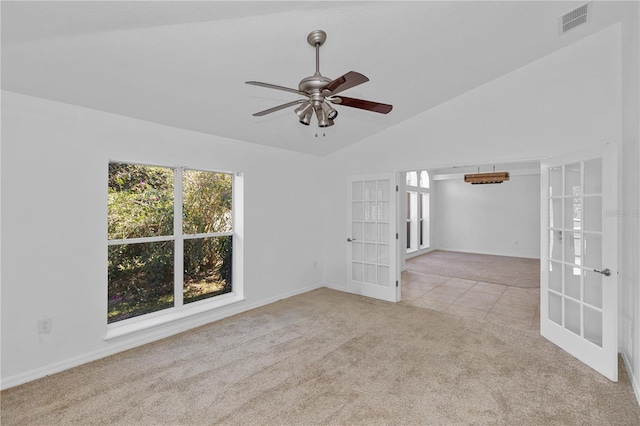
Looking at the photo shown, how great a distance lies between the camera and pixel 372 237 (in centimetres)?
488

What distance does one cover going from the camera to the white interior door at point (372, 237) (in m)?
4.61

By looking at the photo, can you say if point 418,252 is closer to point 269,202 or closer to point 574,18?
point 269,202

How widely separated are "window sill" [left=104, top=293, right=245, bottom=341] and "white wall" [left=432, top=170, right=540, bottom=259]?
799 cm

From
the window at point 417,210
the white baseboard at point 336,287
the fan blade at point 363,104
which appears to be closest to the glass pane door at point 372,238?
→ the white baseboard at point 336,287

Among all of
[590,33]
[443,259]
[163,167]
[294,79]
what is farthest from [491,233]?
[163,167]

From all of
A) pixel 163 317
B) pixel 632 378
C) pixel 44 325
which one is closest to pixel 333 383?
pixel 163 317

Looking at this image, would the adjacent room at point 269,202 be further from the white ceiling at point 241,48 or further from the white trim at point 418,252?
the white trim at point 418,252

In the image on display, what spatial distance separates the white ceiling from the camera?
6.29 feet

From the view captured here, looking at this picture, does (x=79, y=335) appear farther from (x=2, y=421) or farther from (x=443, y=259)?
(x=443, y=259)

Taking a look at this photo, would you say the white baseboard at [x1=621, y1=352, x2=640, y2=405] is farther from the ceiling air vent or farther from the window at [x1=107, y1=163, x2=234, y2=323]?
the window at [x1=107, y1=163, x2=234, y2=323]

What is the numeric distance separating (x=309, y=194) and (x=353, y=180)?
81cm

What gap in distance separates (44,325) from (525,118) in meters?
5.30

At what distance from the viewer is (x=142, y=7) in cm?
180

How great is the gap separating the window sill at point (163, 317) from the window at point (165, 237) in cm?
8
